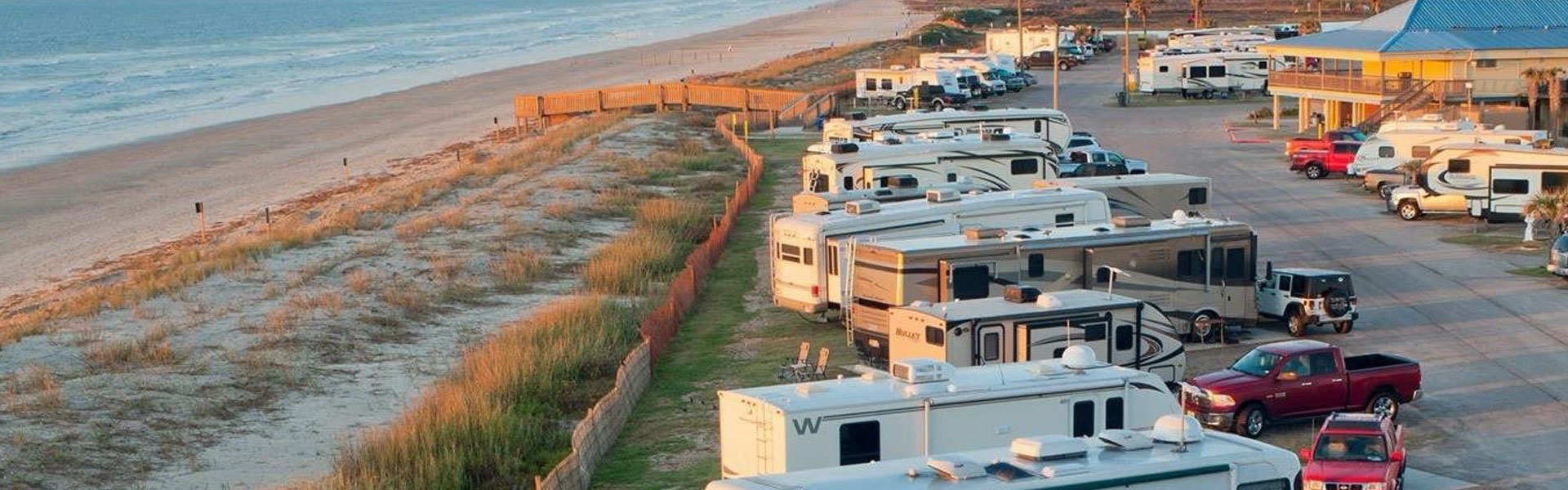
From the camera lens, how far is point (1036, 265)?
90.8 ft

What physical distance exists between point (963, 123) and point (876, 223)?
20.5 m

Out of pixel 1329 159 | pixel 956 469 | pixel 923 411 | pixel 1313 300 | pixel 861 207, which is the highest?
pixel 861 207

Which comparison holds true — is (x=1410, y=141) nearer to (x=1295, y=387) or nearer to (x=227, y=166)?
(x=1295, y=387)

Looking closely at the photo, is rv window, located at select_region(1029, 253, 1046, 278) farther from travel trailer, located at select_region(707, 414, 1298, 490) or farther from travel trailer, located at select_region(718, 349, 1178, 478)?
travel trailer, located at select_region(707, 414, 1298, 490)

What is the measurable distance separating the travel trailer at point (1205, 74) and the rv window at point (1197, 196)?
42229 millimetres

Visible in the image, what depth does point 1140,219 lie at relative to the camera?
28484 millimetres

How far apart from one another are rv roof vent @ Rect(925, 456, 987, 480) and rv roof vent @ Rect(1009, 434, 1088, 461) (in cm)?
37

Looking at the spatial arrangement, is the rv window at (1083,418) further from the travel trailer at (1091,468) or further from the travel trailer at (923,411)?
the travel trailer at (1091,468)

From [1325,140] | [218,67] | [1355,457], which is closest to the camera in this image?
[1355,457]

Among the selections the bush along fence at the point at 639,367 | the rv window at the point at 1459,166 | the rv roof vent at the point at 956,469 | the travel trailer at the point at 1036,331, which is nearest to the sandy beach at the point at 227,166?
the bush along fence at the point at 639,367

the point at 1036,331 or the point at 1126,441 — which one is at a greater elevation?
the point at 1126,441

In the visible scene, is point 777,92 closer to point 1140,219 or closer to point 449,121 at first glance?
point 449,121

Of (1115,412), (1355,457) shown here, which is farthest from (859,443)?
(1355,457)

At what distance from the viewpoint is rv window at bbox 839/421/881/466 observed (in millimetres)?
17625
